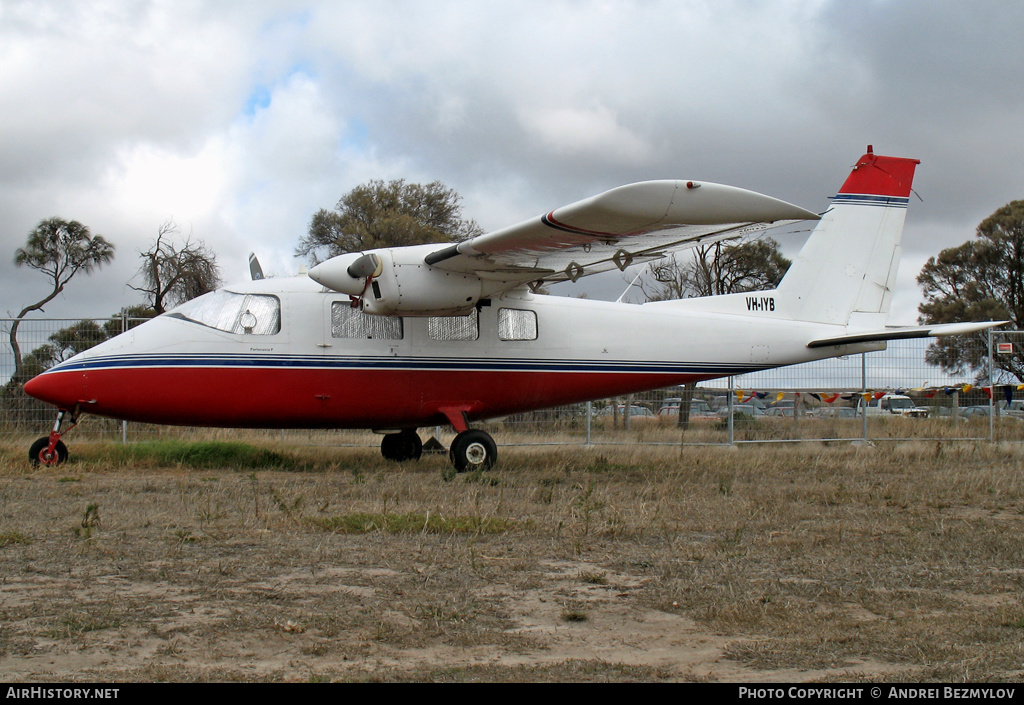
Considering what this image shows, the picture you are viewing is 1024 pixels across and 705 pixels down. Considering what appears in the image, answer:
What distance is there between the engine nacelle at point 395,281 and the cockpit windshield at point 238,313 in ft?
2.74

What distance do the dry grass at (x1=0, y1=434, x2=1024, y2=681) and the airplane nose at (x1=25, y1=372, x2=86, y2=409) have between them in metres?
1.56

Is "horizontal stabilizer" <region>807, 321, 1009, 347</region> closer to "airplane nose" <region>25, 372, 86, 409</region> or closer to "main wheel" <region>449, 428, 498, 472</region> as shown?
"main wheel" <region>449, 428, 498, 472</region>

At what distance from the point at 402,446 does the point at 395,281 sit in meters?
3.47

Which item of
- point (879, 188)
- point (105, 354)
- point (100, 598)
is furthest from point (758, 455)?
point (100, 598)

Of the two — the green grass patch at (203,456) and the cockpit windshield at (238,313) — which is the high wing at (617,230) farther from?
the green grass patch at (203,456)

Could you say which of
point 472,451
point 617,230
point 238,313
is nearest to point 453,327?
point 472,451

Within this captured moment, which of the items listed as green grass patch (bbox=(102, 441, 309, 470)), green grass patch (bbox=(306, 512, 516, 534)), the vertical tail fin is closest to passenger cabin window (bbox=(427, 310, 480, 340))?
green grass patch (bbox=(102, 441, 309, 470))

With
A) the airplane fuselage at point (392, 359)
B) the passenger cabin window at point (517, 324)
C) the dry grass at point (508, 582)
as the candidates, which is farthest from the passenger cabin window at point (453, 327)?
the dry grass at point (508, 582)

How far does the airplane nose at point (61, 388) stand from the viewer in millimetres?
10516

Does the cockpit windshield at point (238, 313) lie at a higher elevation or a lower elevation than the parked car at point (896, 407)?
higher

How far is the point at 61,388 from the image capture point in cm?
1052

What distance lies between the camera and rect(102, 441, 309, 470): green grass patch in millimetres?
→ 11711

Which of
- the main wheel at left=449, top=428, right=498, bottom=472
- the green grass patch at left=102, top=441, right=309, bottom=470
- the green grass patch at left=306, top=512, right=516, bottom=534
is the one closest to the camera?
the green grass patch at left=306, top=512, right=516, bottom=534

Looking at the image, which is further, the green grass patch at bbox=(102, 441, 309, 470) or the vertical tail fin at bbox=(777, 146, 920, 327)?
the vertical tail fin at bbox=(777, 146, 920, 327)
